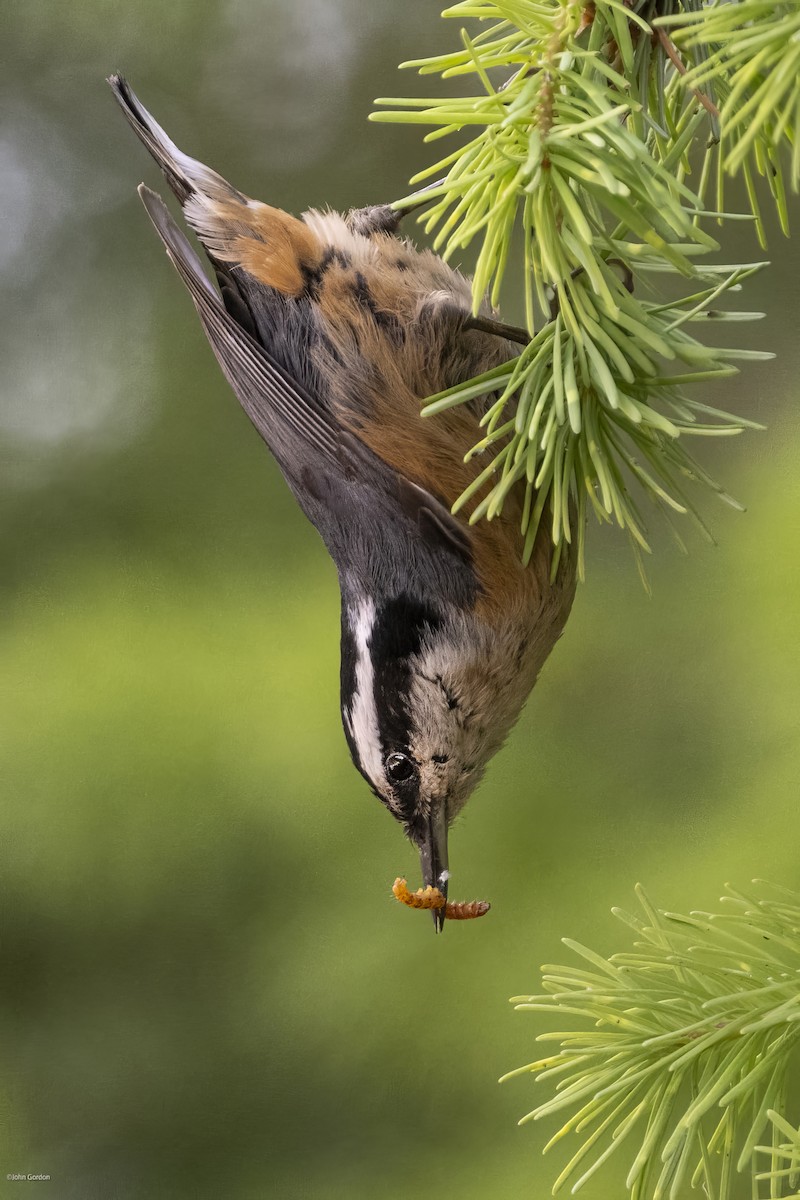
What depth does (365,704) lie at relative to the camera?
0.75 metres

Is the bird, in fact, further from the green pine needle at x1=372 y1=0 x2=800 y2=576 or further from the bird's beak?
the green pine needle at x1=372 y1=0 x2=800 y2=576

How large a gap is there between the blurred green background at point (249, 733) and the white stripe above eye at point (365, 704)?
500mm

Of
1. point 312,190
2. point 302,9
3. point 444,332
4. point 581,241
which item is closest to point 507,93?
point 581,241

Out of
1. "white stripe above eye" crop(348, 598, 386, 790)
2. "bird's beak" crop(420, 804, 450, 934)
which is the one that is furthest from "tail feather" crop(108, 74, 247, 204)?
"bird's beak" crop(420, 804, 450, 934)

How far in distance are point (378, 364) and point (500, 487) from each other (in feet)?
0.99

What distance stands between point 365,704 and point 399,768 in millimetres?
48

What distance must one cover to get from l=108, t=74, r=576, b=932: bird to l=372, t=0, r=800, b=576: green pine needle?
0.18m

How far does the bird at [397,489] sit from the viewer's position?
2.38ft

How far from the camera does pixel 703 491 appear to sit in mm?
1275

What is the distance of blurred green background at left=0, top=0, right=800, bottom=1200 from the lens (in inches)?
48.1

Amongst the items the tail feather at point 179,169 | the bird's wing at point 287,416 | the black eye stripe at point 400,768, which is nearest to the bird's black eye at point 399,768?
the black eye stripe at point 400,768

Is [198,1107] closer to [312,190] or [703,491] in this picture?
Result: [703,491]

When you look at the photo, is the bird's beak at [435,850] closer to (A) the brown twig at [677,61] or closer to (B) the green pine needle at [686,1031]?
(B) the green pine needle at [686,1031]

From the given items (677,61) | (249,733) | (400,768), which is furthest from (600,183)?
(249,733)
